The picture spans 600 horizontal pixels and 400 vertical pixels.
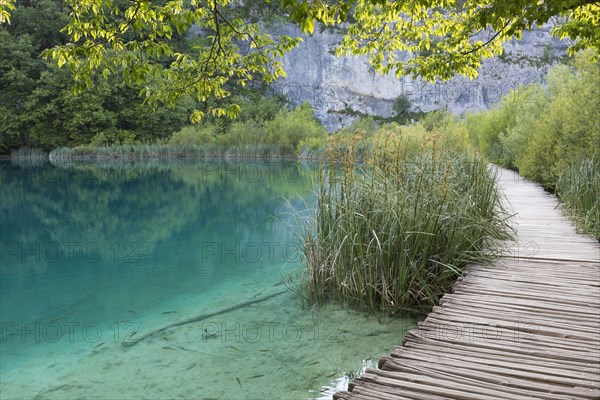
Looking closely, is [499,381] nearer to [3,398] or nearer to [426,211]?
[426,211]

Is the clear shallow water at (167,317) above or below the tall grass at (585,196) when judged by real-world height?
below

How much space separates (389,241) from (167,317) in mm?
2014

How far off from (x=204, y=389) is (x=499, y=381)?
1.65 m

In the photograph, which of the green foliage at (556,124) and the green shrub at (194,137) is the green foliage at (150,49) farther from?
the green shrub at (194,137)

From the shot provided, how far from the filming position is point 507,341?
248 centimetres

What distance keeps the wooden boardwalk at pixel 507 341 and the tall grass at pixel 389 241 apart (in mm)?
284

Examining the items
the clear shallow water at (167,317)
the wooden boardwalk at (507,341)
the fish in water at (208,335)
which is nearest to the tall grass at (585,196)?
the wooden boardwalk at (507,341)

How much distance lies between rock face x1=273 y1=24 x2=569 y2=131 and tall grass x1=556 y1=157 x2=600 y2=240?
36219 millimetres

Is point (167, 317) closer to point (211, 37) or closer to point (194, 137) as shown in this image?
point (211, 37)

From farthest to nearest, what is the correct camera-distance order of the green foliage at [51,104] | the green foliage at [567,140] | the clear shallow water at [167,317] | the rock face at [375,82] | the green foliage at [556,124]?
1. the rock face at [375,82]
2. the green foliage at [51,104]
3. the green foliage at [556,124]
4. the green foliage at [567,140]
5. the clear shallow water at [167,317]

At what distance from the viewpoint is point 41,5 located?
32.2 meters

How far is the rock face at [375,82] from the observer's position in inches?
1656

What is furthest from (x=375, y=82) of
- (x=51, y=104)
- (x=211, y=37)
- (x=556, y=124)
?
(x=211, y=37)

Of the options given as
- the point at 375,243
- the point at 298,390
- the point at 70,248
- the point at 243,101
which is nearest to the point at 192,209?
the point at 70,248
